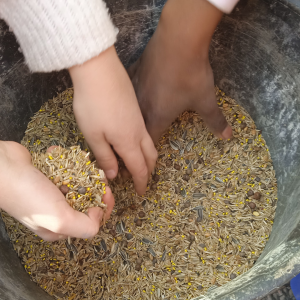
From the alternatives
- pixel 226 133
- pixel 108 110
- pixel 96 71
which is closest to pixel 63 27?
pixel 96 71

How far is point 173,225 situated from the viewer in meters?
1.40

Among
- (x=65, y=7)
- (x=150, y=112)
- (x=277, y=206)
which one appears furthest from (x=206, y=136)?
(x=65, y=7)

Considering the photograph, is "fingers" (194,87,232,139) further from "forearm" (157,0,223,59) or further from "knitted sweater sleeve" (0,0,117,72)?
"knitted sweater sleeve" (0,0,117,72)

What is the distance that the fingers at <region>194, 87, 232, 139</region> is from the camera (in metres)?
1.34

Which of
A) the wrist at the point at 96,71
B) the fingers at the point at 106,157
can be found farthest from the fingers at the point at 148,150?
the wrist at the point at 96,71

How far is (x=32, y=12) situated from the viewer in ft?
3.15

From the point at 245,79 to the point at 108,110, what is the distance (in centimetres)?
86

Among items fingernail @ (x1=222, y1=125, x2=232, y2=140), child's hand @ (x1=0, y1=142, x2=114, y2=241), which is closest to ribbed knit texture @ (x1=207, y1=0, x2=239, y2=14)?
fingernail @ (x1=222, y1=125, x2=232, y2=140)

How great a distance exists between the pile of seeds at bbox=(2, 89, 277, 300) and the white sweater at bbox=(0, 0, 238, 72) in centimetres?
56

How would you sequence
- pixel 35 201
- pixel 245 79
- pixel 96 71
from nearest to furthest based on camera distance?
1. pixel 35 201
2. pixel 96 71
3. pixel 245 79

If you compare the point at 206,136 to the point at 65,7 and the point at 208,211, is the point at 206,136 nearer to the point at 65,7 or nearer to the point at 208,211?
the point at 208,211

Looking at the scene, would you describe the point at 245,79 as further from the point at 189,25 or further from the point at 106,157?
the point at 106,157

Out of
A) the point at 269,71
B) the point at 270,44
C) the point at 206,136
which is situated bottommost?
the point at 206,136

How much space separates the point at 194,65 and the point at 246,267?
921mm
